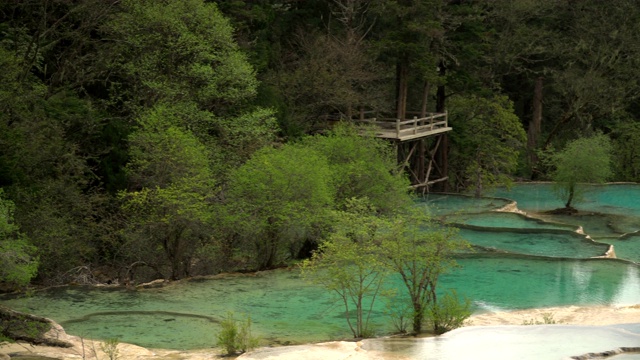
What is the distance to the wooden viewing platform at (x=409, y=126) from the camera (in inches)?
1379

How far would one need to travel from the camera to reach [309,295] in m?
22.4

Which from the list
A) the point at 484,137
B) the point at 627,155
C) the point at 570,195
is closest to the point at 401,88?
the point at 484,137

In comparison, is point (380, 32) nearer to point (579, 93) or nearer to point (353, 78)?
point (353, 78)

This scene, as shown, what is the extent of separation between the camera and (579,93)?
147 ft

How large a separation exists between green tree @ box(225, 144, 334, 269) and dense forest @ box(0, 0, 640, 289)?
5 cm

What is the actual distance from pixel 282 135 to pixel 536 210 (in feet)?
38.7

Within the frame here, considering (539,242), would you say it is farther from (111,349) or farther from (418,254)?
(111,349)

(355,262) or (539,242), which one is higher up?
(355,262)

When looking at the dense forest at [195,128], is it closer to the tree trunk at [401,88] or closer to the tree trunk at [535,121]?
the tree trunk at [401,88]

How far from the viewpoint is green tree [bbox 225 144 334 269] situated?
23906 mm

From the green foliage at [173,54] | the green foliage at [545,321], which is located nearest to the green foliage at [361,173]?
the green foliage at [173,54]

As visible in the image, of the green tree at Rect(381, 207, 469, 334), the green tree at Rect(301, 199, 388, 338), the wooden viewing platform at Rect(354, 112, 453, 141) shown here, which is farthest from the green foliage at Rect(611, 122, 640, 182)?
the green tree at Rect(381, 207, 469, 334)

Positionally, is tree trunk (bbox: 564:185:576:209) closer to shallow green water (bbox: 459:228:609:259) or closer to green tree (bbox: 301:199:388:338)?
shallow green water (bbox: 459:228:609:259)

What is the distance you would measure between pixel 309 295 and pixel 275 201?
2.92 metres
